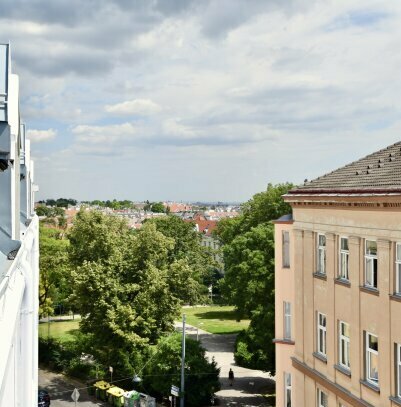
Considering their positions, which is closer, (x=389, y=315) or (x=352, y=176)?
(x=389, y=315)

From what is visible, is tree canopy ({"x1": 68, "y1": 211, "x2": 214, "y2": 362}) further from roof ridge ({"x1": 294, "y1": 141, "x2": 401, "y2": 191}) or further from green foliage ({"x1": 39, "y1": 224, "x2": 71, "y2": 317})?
roof ridge ({"x1": 294, "y1": 141, "x2": 401, "y2": 191})

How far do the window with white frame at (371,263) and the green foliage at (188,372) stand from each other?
18.8 m

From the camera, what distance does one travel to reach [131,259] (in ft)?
121

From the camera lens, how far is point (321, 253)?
63.1 ft

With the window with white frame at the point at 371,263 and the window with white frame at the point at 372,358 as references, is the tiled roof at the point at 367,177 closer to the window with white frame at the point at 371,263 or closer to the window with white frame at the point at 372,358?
the window with white frame at the point at 371,263

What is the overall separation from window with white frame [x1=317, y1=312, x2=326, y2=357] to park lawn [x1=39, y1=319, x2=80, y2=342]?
35184 millimetres

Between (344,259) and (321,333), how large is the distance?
309 cm

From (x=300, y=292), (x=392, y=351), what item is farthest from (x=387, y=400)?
(x=300, y=292)

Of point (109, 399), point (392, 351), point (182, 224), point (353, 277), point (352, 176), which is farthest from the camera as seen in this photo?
point (182, 224)

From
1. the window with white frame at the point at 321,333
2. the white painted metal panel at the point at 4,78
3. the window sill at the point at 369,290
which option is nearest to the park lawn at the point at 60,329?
the window with white frame at the point at 321,333

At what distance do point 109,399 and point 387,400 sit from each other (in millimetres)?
22994

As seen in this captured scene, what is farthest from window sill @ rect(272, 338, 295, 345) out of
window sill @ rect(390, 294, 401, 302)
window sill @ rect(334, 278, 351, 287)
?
window sill @ rect(390, 294, 401, 302)

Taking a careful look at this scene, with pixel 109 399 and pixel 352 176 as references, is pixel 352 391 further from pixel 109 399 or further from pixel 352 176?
pixel 109 399

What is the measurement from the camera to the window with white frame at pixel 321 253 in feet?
62.2
